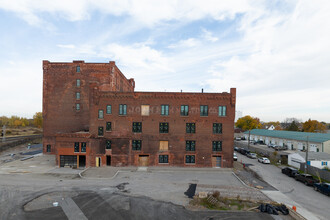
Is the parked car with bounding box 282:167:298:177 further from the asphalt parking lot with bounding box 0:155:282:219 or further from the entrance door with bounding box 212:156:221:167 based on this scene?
the entrance door with bounding box 212:156:221:167

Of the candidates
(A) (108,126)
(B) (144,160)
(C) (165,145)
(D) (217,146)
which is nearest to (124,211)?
(B) (144,160)

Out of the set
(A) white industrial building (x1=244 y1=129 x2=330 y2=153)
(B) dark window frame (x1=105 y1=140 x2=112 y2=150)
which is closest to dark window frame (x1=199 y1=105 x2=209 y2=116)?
(B) dark window frame (x1=105 y1=140 x2=112 y2=150)

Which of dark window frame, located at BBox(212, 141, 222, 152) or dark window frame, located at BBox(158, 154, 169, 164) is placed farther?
dark window frame, located at BBox(212, 141, 222, 152)

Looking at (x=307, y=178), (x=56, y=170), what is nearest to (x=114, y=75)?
(x=56, y=170)

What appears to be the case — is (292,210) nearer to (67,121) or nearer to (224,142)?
(224,142)

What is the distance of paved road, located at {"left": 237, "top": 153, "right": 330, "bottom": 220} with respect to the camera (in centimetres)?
1775

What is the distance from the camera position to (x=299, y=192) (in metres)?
22.2

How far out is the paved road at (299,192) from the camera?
1775cm

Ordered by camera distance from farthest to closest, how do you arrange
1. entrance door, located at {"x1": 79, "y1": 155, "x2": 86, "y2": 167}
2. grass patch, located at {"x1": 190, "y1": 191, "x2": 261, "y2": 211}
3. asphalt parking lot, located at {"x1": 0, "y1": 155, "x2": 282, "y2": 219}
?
entrance door, located at {"x1": 79, "y1": 155, "x2": 86, "y2": 167} → grass patch, located at {"x1": 190, "y1": 191, "x2": 261, "y2": 211} → asphalt parking lot, located at {"x1": 0, "y1": 155, "x2": 282, "y2": 219}

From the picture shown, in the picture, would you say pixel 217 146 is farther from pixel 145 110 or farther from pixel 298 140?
pixel 298 140

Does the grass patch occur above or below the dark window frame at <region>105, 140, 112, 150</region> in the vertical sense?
below

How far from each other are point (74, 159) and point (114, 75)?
19665 millimetres

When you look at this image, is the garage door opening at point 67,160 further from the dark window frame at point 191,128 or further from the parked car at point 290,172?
the parked car at point 290,172

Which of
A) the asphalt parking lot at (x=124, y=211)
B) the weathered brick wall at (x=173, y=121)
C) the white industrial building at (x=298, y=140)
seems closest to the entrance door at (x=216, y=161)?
the weathered brick wall at (x=173, y=121)
